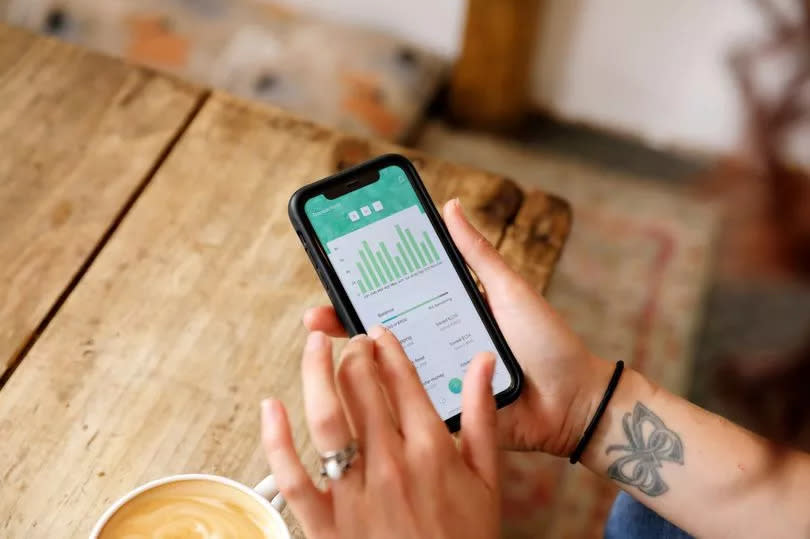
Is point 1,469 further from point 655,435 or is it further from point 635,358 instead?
point 635,358

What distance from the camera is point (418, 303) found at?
2.12 ft

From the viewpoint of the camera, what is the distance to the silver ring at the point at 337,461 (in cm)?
49

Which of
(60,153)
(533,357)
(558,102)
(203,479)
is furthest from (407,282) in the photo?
(558,102)

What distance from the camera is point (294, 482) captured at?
49cm

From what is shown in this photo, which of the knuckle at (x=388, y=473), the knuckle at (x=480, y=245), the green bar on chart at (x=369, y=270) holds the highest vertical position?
the knuckle at (x=480, y=245)

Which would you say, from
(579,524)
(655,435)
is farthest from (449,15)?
(655,435)

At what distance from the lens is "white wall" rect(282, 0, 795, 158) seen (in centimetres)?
135

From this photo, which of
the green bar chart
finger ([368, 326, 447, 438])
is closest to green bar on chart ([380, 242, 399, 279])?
the green bar chart

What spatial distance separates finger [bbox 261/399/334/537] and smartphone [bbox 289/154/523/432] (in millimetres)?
141

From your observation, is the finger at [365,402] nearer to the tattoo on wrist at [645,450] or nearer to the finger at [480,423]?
the finger at [480,423]

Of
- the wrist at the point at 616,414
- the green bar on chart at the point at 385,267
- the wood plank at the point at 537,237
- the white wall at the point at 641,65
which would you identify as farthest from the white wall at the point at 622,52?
the green bar on chart at the point at 385,267

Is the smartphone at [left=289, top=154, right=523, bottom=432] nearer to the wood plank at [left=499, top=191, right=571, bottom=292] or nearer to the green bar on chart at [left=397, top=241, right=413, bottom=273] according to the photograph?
the green bar on chart at [left=397, top=241, right=413, bottom=273]

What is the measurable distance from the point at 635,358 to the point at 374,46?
2.22 ft

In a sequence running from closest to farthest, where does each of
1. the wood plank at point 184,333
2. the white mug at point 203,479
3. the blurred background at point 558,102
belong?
the white mug at point 203,479 < the wood plank at point 184,333 < the blurred background at point 558,102
